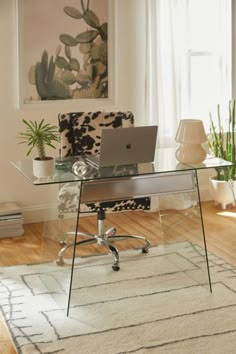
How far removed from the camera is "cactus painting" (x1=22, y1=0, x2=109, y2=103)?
485 cm

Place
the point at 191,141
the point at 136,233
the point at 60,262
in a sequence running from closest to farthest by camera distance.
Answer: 1. the point at 191,141
2. the point at 60,262
3. the point at 136,233

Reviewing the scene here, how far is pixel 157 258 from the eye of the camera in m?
4.12

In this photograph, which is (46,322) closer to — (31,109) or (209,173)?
(31,109)

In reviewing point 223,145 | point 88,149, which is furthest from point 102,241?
point 223,145

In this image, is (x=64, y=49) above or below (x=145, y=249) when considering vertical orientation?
above

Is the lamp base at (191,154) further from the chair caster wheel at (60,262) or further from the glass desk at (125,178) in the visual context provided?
the chair caster wheel at (60,262)

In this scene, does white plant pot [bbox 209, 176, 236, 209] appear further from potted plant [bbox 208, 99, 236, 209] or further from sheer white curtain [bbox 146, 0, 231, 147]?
sheer white curtain [bbox 146, 0, 231, 147]

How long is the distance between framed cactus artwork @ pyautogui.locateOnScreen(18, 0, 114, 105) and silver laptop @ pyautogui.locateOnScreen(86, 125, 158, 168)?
1.59 metres

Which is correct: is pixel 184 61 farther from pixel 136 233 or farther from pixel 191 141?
pixel 191 141

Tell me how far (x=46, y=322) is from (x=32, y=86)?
7.52 ft

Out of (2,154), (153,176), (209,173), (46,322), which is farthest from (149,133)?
(209,173)

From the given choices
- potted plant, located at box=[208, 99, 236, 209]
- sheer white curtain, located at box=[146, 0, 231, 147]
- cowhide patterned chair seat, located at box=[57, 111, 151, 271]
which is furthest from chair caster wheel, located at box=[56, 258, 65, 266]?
potted plant, located at box=[208, 99, 236, 209]

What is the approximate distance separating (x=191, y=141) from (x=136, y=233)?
4.59 ft

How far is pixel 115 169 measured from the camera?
11.2ft
